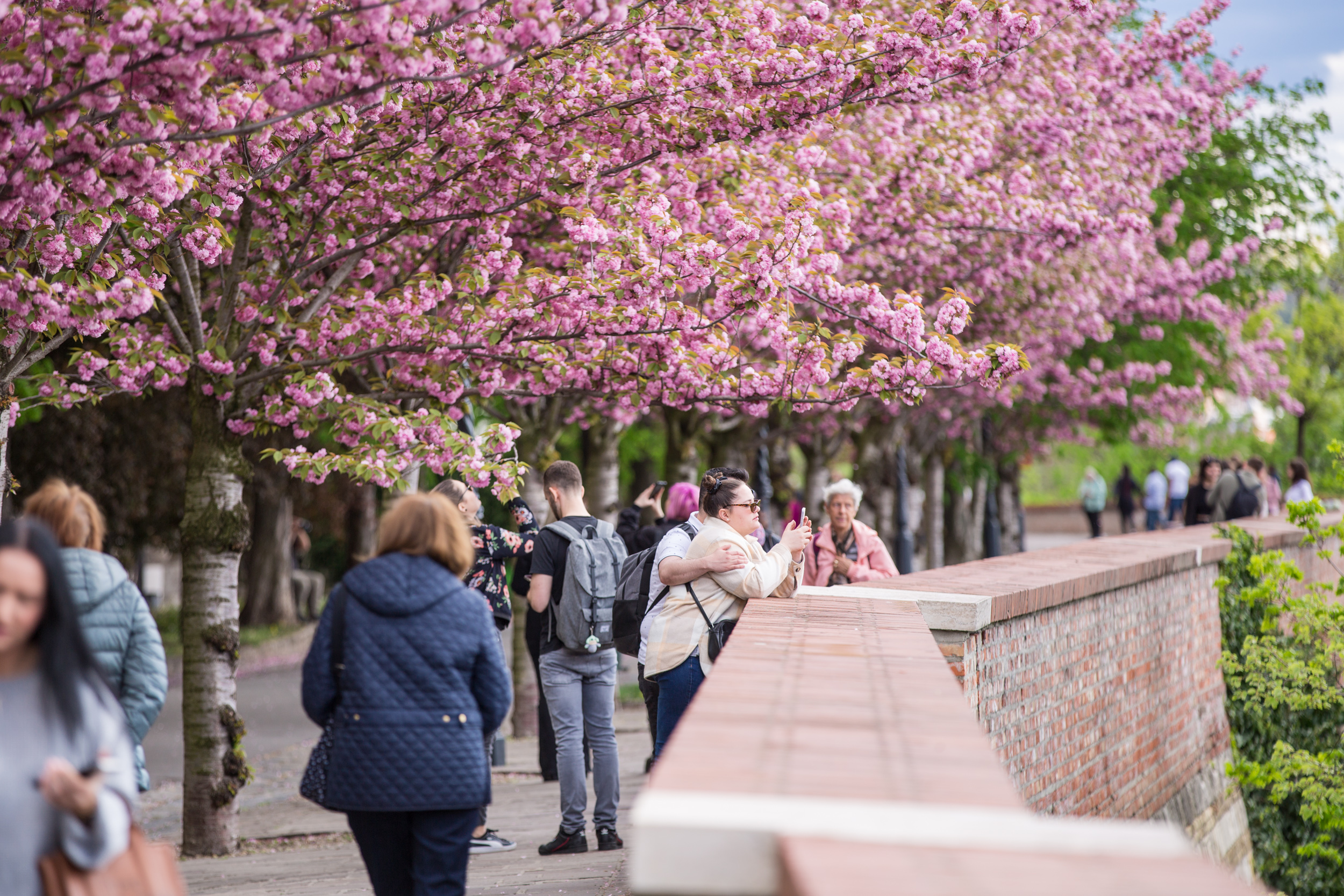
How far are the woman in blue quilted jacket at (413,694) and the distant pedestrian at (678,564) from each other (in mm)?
1902

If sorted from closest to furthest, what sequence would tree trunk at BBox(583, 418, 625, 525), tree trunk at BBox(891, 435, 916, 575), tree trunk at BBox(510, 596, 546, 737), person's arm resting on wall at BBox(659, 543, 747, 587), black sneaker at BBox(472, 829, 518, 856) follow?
person's arm resting on wall at BBox(659, 543, 747, 587) → black sneaker at BBox(472, 829, 518, 856) → tree trunk at BBox(510, 596, 546, 737) → tree trunk at BBox(583, 418, 625, 525) → tree trunk at BBox(891, 435, 916, 575)

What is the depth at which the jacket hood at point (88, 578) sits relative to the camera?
14.6ft

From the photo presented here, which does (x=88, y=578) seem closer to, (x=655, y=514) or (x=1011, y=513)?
(x=655, y=514)

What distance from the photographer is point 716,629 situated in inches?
257

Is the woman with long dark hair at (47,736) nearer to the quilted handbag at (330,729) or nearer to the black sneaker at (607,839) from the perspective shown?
the quilted handbag at (330,729)

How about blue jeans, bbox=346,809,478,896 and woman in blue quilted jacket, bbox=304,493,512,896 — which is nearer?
woman in blue quilted jacket, bbox=304,493,512,896

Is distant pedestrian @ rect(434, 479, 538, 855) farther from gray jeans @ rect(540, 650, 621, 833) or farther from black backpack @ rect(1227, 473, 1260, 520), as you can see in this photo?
black backpack @ rect(1227, 473, 1260, 520)

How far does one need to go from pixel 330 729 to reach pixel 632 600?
2902mm

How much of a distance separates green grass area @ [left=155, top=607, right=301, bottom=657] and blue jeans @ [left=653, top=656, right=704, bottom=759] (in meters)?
18.3

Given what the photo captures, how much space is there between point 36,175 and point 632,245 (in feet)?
13.2

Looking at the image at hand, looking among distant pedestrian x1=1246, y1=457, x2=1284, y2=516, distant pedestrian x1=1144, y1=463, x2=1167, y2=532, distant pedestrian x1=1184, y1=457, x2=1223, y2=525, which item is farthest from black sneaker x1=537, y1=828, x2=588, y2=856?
distant pedestrian x1=1144, y1=463, x2=1167, y2=532

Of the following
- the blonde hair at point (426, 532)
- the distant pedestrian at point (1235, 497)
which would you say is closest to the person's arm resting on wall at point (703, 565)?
the blonde hair at point (426, 532)

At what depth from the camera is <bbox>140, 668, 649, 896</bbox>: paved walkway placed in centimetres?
725

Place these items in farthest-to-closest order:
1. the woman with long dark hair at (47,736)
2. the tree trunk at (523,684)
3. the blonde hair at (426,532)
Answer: the tree trunk at (523,684) < the blonde hair at (426,532) < the woman with long dark hair at (47,736)
